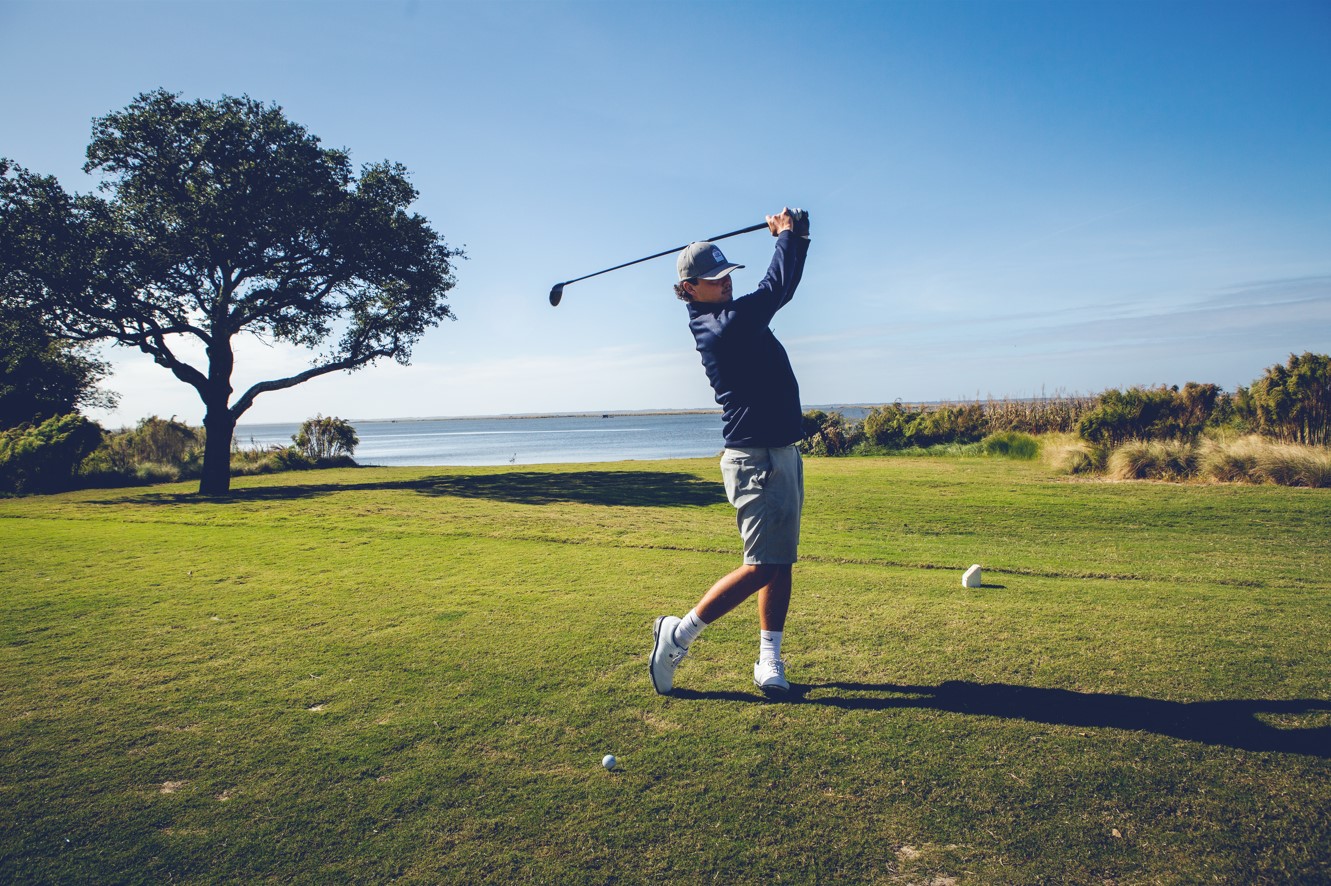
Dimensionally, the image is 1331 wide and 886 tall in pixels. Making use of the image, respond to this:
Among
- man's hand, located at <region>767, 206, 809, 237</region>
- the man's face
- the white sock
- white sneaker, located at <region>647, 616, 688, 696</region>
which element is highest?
man's hand, located at <region>767, 206, 809, 237</region>

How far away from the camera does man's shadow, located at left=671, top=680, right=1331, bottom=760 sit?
316 cm

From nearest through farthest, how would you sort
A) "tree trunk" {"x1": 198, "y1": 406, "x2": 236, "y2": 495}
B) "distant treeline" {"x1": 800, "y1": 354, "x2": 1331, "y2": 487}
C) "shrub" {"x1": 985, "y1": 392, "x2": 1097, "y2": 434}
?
1. "distant treeline" {"x1": 800, "y1": 354, "x2": 1331, "y2": 487}
2. "tree trunk" {"x1": 198, "y1": 406, "x2": 236, "y2": 495}
3. "shrub" {"x1": 985, "y1": 392, "x2": 1097, "y2": 434}

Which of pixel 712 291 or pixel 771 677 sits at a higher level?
pixel 712 291

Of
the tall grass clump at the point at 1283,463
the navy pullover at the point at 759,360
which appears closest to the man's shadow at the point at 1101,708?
the navy pullover at the point at 759,360

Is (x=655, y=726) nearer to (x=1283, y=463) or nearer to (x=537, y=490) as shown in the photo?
(x=1283, y=463)

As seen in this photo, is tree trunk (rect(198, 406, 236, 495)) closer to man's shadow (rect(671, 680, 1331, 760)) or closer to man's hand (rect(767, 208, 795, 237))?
man's hand (rect(767, 208, 795, 237))

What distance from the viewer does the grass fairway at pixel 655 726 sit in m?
2.51

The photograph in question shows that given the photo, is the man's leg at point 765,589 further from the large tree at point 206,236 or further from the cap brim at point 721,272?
the large tree at point 206,236

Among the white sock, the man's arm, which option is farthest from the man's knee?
the man's arm

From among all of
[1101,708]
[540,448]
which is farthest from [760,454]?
[540,448]

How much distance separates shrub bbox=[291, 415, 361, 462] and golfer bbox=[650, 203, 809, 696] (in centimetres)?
2810

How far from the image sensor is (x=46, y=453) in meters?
19.3

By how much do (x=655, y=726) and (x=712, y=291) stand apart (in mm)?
2448

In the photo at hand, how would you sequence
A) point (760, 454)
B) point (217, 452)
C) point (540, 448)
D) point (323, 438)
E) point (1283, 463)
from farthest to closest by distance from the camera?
1. point (540, 448)
2. point (323, 438)
3. point (217, 452)
4. point (1283, 463)
5. point (760, 454)
